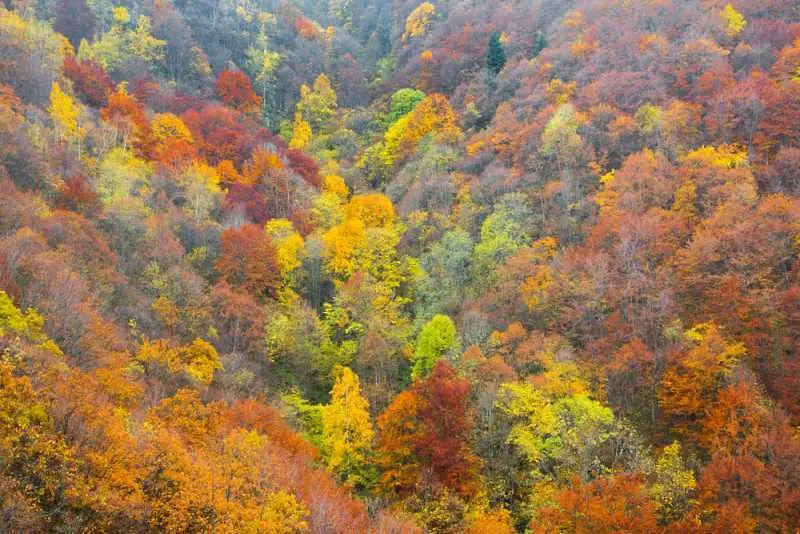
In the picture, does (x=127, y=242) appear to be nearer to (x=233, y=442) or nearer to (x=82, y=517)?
(x=233, y=442)

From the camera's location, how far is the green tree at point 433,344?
44156 mm

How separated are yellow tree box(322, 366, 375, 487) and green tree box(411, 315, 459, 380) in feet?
26.3

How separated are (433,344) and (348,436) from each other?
1104 cm

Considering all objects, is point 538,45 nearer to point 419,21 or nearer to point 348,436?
point 419,21

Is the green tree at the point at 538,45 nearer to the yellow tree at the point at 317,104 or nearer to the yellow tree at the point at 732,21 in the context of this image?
the yellow tree at the point at 732,21

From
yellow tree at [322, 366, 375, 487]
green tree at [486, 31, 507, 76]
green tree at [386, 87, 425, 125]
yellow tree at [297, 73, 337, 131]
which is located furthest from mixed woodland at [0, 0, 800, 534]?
yellow tree at [297, 73, 337, 131]

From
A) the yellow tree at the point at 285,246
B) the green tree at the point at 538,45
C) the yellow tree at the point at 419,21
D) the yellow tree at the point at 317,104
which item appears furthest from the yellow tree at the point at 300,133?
the green tree at the point at 538,45

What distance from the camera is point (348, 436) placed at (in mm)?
35906

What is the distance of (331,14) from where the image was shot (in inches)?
4788

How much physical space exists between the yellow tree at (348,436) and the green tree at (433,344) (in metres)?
8.02

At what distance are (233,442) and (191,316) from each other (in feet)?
64.1

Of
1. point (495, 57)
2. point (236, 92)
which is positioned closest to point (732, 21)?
point (495, 57)

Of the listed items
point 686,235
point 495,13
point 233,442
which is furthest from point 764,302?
point 495,13

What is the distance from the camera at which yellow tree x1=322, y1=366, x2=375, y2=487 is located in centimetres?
3547
